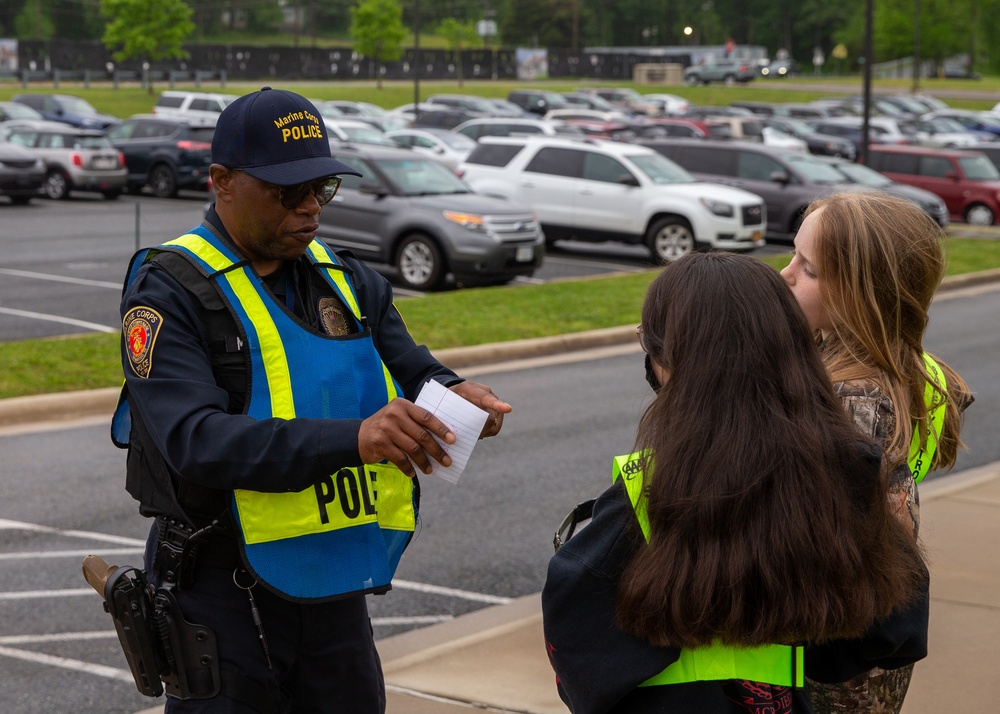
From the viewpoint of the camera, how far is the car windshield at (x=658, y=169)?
1992 cm

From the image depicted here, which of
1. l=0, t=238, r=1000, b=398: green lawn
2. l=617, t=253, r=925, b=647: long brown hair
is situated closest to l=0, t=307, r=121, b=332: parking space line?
l=0, t=238, r=1000, b=398: green lawn

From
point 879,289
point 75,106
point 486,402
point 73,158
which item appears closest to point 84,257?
point 73,158

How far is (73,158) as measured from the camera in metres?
27.2

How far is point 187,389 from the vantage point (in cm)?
253

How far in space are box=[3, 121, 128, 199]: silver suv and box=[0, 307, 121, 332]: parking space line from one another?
14385 mm

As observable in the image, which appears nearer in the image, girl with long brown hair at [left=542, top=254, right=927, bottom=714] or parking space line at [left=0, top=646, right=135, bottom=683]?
girl with long brown hair at [left=542, top=254, right=927, bottom=714]

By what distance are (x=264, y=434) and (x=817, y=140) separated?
3868 cm

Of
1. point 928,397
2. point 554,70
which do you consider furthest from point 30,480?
point 554,70

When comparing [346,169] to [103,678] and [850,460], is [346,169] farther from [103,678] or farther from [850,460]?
[103,678]

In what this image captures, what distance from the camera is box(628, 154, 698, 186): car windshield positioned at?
1992cm

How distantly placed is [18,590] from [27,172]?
71.4ft

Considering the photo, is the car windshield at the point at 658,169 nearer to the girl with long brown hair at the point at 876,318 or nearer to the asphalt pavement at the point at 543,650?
the asphalt pavement at the point at 543,650

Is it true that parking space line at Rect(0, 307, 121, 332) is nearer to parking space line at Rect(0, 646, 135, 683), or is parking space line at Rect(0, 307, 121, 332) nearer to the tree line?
parking space line at Rect(0, 646, 135, 683)

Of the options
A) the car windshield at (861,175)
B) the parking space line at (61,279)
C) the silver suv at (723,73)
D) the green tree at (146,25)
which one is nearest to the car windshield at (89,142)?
the parking space line at (61,279)
